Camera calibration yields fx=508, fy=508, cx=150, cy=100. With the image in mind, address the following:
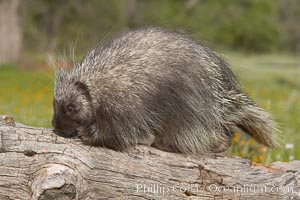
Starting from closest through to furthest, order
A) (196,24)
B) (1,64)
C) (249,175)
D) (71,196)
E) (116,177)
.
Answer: (71,196)
(116,177)
(249,175)
(1,64)
(196,24)

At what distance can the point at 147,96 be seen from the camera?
336 cm

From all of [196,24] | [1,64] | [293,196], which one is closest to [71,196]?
[293,196]

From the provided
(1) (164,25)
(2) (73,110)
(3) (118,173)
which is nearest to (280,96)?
(1) (164,25)

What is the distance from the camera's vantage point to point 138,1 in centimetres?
2719

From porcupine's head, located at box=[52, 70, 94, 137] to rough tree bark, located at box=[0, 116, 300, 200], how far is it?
5.8 inches

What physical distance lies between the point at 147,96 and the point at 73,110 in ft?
1.69

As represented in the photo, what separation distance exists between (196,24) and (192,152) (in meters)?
23.5

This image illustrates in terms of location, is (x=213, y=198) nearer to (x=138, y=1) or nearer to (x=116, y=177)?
(x=116, y=177)

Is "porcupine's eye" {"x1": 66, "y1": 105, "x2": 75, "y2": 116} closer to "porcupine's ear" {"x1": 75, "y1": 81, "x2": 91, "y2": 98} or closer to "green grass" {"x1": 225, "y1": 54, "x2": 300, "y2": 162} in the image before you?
"porcupine's ear" {"x1": 75, "y1": 81, "x2": 91, "y2": 98}

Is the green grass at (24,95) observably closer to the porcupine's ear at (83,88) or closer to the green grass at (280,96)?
the porcupine's ear at (83,88)

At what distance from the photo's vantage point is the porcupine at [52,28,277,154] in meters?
3.35

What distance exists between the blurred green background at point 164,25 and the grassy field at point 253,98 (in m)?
0.01

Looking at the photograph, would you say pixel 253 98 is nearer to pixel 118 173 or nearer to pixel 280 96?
pixel 280 96

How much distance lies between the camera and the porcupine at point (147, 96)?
3.35 m
